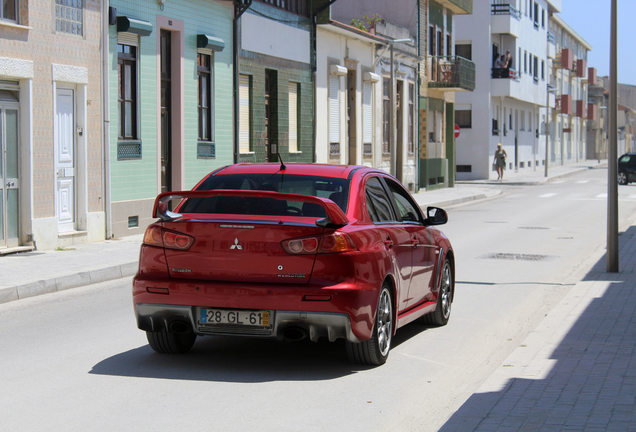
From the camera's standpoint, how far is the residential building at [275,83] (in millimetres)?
22953

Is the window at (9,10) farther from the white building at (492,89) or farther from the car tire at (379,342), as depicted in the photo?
the white building at (492,89)

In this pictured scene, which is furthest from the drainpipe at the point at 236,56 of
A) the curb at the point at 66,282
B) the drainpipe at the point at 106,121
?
the curb at the point at 66,282

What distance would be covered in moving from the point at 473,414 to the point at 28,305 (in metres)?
6.49

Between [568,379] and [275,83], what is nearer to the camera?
[568,379]

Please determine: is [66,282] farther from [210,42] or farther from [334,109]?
[334,109]

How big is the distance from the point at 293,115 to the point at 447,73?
1689 cm

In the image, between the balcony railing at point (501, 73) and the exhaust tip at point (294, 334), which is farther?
the balcony railing at point (501, 73)

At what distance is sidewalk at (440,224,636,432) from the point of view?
16.7 feet

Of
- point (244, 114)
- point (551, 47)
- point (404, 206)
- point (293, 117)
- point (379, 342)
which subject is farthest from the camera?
point (551, 47)

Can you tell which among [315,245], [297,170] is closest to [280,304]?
[315,245]

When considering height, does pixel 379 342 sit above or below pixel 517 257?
above

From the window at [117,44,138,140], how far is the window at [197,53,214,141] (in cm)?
279

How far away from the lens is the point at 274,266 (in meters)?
6.44

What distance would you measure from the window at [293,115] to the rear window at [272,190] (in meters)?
18.8
